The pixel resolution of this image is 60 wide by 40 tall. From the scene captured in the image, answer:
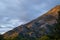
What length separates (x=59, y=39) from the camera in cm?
5831

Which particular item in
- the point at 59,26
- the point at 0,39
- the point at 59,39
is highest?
the point at 0,39

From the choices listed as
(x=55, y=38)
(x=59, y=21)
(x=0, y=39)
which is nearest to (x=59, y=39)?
(x=55, y=38)

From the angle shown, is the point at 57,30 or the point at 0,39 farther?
the point at 0,39

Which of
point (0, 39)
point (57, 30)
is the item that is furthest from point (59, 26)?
point (0, 39)

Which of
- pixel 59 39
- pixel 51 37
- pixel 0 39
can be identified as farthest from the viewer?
pixel 0 39

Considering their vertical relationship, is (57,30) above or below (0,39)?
below

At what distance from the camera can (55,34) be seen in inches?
2389

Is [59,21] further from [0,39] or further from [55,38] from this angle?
[0,39]

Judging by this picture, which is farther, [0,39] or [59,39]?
[0,39]

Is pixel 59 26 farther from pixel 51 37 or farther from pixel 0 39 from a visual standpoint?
pixel 0 39

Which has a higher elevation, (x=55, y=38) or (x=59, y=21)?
(x=59, y=21)

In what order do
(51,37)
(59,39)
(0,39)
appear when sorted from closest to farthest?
(59,39) → (51,37) → (0,39)

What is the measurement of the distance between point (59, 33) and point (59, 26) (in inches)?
77.6

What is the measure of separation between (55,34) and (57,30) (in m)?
1.28
